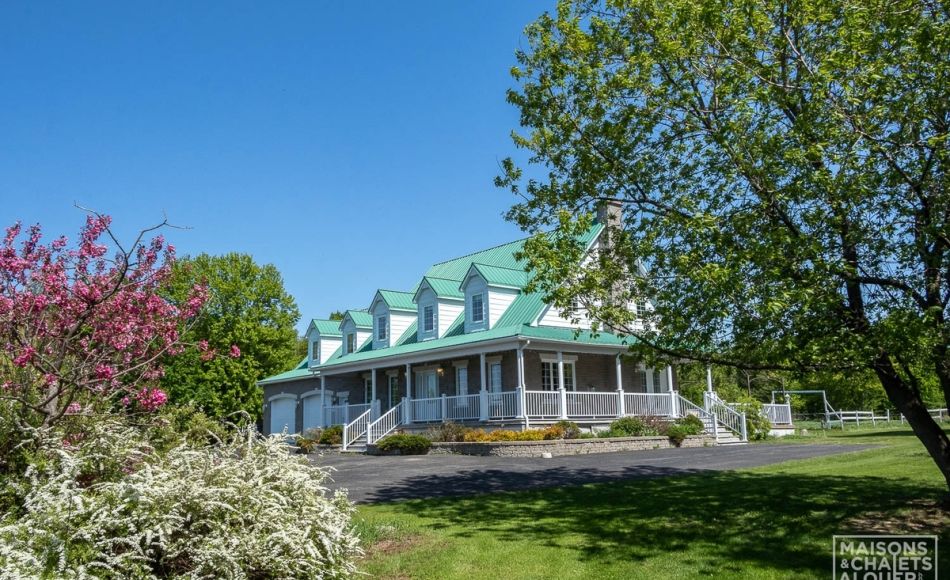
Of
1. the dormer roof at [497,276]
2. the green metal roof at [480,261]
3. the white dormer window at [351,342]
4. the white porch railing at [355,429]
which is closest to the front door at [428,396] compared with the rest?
the white porch railing at [355,429]

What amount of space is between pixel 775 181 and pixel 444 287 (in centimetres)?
2126

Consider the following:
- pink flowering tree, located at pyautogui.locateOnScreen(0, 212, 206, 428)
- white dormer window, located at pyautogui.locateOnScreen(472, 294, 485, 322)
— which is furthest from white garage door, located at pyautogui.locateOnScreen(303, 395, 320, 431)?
pink flowering tree, located at pyautogui.locateOnScreen(0, 212, 206, 428)

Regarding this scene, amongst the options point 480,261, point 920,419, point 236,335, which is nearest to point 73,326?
point 920,419

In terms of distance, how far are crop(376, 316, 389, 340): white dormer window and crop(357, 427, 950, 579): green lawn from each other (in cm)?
2051

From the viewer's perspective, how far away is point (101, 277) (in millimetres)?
7730

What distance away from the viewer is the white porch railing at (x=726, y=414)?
86.9 ft

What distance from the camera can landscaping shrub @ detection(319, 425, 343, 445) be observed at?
2705cm

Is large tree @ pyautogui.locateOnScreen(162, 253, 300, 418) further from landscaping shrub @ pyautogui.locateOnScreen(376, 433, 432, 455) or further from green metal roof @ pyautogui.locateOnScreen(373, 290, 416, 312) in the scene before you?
landscaping shrub @ pyautogui.locateOnScreen(376, 433, 432, 455)

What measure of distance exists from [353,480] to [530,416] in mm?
9392

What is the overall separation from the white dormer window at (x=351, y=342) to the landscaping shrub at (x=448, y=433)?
1143cm

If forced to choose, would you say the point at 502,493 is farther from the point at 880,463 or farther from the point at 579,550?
the point at 880,463

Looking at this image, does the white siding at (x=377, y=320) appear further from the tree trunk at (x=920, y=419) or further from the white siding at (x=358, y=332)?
the tree trunk at (x=920, y=419)

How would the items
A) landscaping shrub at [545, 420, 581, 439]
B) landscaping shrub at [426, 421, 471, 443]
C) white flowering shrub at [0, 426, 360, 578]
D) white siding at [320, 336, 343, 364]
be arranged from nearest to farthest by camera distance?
white flowering shrub at [0, 426, 360, 578] < landscaping shrub at [545, 420, 581, 439] < landscaping shrub at [426, 421, 471, 443] < white siding at [320, 336, 343, 364]

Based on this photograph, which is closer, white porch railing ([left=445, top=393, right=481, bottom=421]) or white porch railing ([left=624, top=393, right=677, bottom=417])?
white porch railing ([left=445, top=393, right=481, bottom=421])
